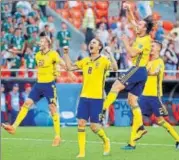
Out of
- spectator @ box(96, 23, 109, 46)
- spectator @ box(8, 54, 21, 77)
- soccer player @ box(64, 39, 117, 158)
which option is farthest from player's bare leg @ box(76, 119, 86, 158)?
spectator @ box(96, 23, 109, 46)

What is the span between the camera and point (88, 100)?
14.1m

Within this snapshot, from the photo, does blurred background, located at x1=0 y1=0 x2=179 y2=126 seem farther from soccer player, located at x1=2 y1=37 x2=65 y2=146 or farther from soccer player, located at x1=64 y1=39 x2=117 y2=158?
soccer player, located at x1=64 y1=39 x2=117 y2=158

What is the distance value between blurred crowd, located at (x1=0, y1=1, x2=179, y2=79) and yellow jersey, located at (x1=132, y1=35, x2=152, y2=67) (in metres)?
8.69

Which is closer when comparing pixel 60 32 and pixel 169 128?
pixel 169 128

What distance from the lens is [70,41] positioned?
88.0 feet

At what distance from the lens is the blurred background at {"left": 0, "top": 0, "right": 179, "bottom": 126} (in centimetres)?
2308

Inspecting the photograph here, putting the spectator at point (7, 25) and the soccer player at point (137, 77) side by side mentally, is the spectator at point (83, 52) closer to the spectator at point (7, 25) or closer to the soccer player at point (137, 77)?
the spectator at point (7, 25)

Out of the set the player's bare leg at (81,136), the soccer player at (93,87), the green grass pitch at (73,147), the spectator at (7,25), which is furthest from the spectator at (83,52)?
the player's bare leg at (81,136)

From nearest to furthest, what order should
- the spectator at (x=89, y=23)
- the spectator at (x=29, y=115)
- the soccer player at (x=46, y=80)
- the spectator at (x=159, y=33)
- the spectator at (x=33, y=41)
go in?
the soccer player at (x=46, y=80) → the spectator at (x=29, y=115) → the spectator at (x=33, y=41) → the spectator at (x=159, y=33) → the spectator at (x=89, y=23)

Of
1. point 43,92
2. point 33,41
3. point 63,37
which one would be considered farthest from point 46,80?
point 63,37

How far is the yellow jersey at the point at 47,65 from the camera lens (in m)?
16.9

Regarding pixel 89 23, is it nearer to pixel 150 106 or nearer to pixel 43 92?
pixel 43 92

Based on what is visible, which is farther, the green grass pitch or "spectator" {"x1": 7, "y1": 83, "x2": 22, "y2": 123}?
"spectator" {"x1": 7, "y1": 83, "x2": 22, "y2": 123}

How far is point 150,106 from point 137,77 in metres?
1.51
